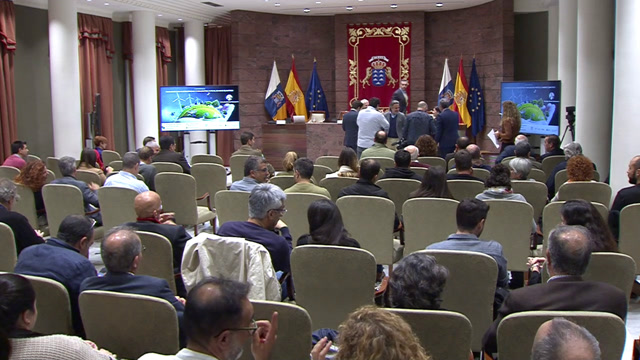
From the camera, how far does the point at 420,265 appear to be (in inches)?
109

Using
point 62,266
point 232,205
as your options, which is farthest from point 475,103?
point 62,266

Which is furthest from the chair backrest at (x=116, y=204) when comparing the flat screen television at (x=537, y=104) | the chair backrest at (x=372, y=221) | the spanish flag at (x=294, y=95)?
the spanish flag at (x=294, y=95)

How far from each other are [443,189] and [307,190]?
116cm

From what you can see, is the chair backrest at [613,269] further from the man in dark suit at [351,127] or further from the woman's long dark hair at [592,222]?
the man in dark suit at [351,127]

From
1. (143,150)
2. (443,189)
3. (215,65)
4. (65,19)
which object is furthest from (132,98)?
(443,189)

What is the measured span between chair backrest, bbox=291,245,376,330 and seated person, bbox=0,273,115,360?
141 cm

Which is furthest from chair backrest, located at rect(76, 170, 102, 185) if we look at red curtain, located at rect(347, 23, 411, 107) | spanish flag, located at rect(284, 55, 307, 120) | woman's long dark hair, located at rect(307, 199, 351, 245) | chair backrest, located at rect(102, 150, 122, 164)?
red curtain, located at rect(347, 23, 411, 107)

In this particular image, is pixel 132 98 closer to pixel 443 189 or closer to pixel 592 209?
pixel 443 189

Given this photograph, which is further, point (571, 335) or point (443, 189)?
point (443, 189)

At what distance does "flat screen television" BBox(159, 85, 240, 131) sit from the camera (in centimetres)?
1353

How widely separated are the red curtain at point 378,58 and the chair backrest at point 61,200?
10315mm

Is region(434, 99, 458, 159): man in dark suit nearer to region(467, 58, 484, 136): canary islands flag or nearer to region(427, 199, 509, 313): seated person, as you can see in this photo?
region(467, 58, 484, 136): canary islands flag

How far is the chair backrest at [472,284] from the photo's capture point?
346cm

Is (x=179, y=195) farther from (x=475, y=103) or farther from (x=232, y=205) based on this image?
(x=475, y=103)
